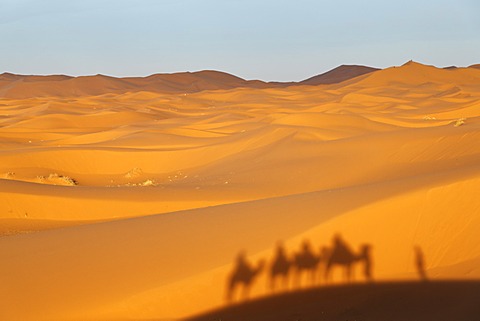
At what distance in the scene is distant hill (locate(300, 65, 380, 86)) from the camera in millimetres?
105438

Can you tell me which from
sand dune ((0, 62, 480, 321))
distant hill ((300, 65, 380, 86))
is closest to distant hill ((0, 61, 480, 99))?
distant hill ((300, 65, 380, 86))

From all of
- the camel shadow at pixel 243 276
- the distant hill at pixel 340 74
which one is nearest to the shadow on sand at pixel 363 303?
the camel shadow at pixel 243 276

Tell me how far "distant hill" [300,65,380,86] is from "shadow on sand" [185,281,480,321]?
9845cm

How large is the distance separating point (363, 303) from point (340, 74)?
4219 inches

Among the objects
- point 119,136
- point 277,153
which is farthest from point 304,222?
point 119,136

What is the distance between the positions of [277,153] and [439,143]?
4.63 m

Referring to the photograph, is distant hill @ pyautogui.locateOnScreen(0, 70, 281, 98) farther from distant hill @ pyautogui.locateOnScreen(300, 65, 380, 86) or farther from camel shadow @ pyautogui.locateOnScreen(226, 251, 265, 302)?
camel shadow @ pyautogui.locateOnScreen(226, 251, 265, 302)

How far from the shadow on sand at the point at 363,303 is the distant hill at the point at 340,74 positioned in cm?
9845

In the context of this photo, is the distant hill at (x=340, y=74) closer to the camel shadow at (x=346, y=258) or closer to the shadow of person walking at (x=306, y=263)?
the camel shadow at (x=346, y=258)

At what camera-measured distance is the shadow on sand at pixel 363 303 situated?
5141 mm

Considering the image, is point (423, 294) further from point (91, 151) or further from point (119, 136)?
point (119, 136)

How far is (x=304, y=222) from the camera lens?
6574 mm

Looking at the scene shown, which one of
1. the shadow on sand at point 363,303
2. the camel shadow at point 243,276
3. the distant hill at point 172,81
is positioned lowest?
the shadow on sand at point 363,303

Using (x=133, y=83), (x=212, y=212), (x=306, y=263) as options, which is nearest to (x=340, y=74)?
(x=133, y=83)
